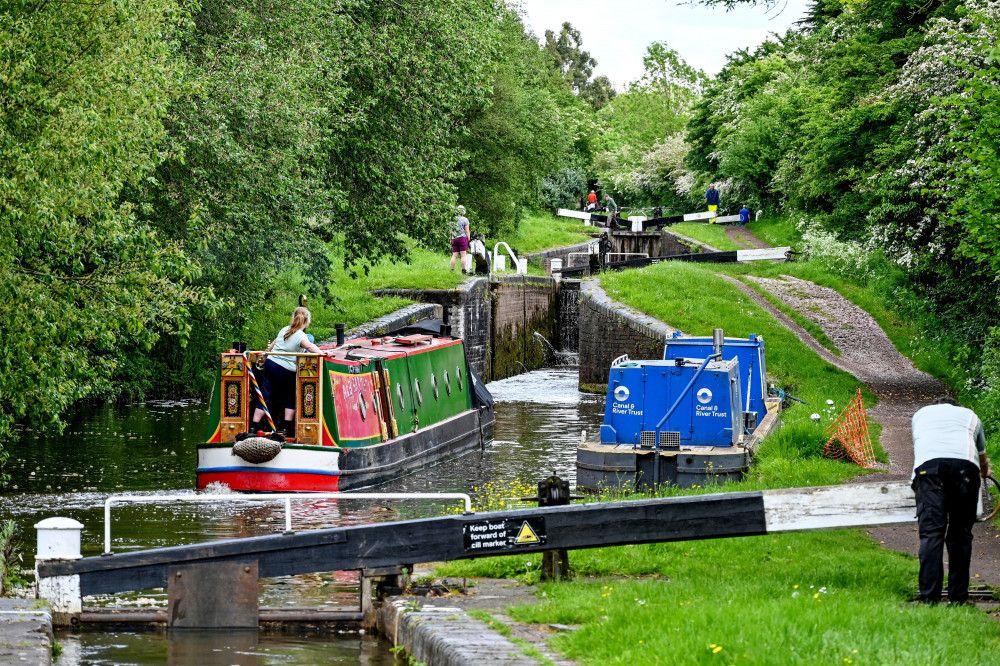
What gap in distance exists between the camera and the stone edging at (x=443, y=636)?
6953 millimetres

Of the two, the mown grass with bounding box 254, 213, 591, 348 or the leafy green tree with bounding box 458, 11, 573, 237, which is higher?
the leafy green tree with bounding box 458, 11, 573, 237

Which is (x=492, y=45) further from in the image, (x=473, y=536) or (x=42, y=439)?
(x=473, y=536)

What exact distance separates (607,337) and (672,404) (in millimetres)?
14358

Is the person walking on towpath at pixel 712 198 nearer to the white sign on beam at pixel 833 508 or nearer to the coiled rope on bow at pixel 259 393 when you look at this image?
the coiled rope on bow at pixel 259 393

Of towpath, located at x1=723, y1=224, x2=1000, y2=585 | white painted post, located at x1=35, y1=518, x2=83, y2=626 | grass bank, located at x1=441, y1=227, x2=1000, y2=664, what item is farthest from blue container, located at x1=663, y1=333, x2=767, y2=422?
white painted post, located at x1=35, y1=518, x2=83, y2=626

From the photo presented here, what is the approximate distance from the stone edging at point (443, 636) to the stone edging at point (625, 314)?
64.9 feet

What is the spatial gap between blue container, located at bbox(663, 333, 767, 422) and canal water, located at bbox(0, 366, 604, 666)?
2621mm

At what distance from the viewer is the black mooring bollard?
9273 millimetres

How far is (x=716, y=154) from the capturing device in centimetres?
5481

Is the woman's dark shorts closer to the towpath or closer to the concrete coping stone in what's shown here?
the towpath

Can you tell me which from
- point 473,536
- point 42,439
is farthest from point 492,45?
point 473,536

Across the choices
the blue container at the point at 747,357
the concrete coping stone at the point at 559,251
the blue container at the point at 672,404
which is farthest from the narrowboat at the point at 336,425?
the concrete coping stone at the point at 559,251

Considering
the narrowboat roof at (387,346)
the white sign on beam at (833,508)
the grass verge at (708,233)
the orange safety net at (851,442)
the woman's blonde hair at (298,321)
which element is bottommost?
the orange safety net at (851,442)

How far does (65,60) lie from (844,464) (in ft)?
33.1
